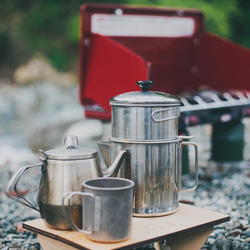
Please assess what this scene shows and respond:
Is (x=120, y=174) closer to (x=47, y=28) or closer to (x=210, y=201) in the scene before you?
(x=210, y=201)

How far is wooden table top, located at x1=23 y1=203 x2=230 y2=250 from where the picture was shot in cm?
199

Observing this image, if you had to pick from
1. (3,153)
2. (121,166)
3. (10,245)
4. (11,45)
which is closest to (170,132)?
(121,166)

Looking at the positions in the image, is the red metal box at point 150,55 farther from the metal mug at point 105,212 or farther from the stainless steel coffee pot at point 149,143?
the metal mug at point 105,212

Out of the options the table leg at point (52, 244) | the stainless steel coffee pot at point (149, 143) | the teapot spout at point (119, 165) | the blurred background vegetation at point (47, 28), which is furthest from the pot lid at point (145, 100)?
the blurred background vegetation at point (47, 28)

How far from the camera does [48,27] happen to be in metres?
17.0

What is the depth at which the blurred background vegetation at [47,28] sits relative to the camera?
52.2 feet

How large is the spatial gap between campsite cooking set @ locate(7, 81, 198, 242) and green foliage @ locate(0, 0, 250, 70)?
525 inches

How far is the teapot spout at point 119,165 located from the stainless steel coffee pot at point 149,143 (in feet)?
0.06

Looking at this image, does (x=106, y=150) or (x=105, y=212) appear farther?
(x=106, y=150)

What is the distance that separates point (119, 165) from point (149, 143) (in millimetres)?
177

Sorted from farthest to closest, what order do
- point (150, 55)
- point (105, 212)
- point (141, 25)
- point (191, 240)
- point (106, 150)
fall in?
point (150, 55), point (141, 25), point (106, 150), point (191, 240), point (105, 212)

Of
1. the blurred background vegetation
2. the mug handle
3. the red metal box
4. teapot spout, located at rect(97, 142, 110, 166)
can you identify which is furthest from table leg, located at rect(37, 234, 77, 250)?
the blurred background vegetation

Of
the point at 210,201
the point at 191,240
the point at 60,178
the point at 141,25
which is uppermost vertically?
the point at 141,25

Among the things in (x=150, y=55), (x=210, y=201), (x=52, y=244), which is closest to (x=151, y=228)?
(x=52, y=244)
